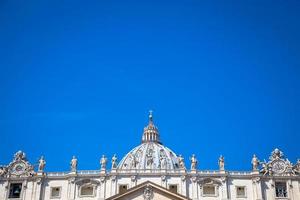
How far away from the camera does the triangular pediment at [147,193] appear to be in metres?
70.9

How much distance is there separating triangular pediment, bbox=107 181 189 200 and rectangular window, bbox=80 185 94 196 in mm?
4667

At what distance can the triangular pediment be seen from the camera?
7094 centimetres

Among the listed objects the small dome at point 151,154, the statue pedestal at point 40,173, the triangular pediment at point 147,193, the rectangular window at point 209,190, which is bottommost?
the triangular pediment at point 147,193

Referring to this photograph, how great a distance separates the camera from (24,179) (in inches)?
2975

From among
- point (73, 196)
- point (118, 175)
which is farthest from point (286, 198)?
point (73, 196)

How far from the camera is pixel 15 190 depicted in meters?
75.4

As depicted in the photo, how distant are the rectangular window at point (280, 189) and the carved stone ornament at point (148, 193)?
1911cm

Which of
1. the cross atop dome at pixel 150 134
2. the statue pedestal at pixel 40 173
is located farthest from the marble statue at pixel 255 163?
the cross atop dome at pixel 150 134

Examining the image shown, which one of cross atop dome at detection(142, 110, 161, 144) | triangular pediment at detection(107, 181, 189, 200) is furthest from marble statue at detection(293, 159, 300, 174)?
cross atop dome at detection(142, 110, 161, 144)

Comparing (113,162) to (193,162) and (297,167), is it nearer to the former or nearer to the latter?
(193,162)

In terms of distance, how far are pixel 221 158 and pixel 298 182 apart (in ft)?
39.6

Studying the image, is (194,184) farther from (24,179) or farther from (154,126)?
(154,126)

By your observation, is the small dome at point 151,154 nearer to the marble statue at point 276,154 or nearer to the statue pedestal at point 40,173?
the statue pedestal at point 40,173

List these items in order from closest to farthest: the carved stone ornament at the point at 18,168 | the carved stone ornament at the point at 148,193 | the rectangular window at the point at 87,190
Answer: the carved stone ornament at the point at 148,193
the rectangular window at the point at 87,190
the carved stone ornament at the point at 18,168
